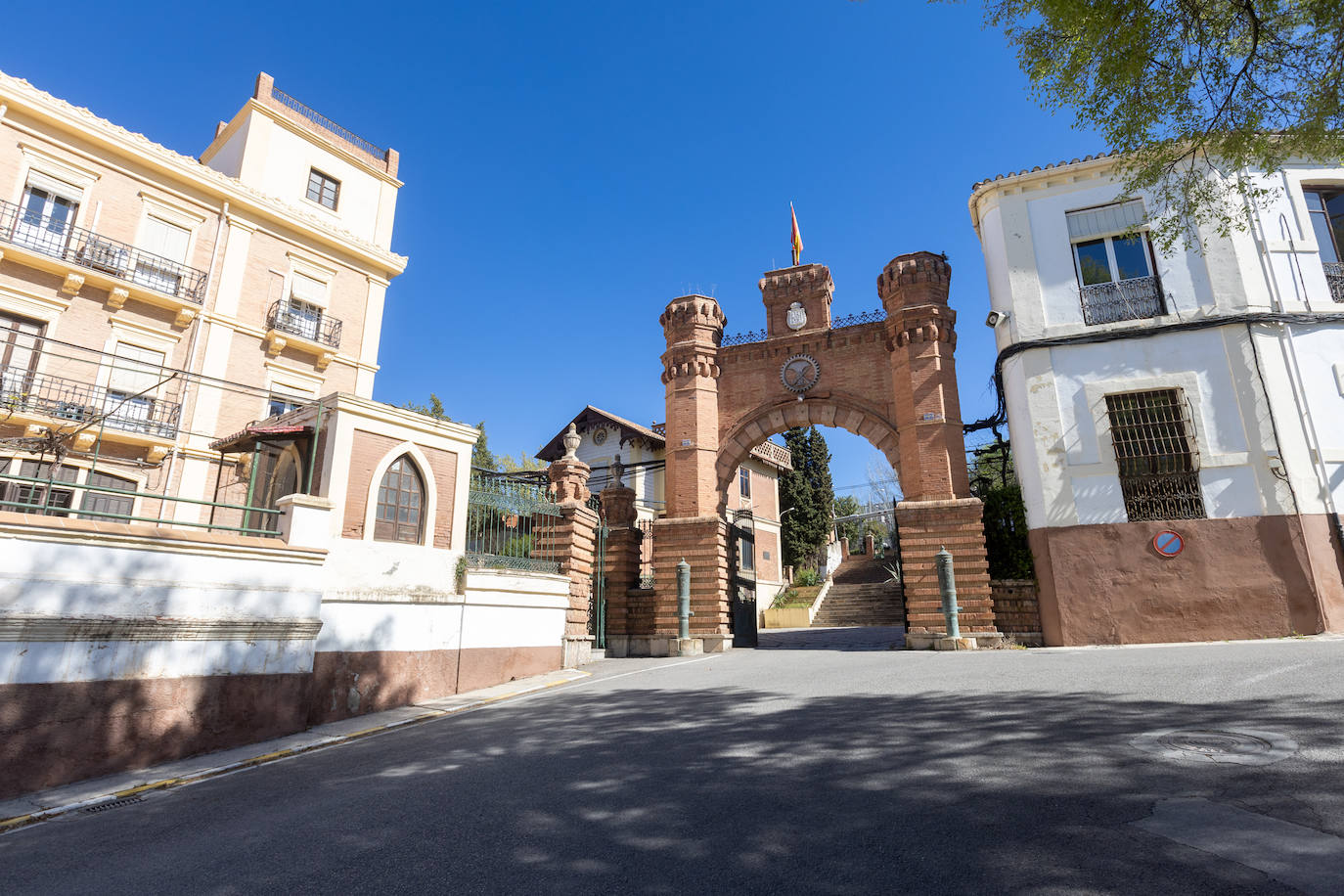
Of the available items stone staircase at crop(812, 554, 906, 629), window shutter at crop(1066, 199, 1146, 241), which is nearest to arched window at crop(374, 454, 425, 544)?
window shutter at crop(1066, 199, 1146, 241)

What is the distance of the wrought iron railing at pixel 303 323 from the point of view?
19.3 m

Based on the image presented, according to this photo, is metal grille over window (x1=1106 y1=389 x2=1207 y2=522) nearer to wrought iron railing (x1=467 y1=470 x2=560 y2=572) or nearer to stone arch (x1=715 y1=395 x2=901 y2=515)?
stone arch (x1=715 y1=395 x2=901 y2=515)

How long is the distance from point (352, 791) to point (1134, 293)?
54.3ft

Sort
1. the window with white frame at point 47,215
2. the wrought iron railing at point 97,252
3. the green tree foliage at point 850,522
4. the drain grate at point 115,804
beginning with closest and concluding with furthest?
the drain grate at point 115,804
the wrought iron railing at point 97,252
the window with white frame at point 47,215
the green tree foliage at point 850,522

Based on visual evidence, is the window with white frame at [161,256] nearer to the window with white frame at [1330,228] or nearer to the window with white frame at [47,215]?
the window with white frame at [47,215]

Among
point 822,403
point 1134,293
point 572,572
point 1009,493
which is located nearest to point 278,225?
point 572,572

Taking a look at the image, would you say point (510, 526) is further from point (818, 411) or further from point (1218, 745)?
point (1218, 745)

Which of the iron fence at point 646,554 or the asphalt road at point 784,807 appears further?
the iron fence at point 646,554

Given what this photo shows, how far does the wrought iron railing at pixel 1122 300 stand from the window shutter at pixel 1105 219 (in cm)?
124

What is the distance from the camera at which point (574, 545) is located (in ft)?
45.1

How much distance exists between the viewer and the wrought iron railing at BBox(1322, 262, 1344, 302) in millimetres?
13778

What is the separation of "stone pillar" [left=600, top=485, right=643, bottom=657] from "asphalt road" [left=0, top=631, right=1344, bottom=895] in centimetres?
978

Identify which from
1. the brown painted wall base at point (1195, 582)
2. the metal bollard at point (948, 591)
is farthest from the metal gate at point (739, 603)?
the brown painted wall base at point (1195, 582)

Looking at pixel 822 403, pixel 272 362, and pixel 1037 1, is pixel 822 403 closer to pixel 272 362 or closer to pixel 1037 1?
pixel 1037 1
